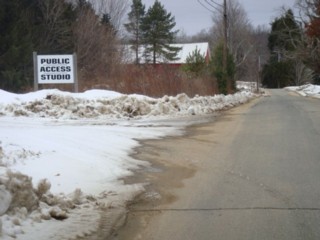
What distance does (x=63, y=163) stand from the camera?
8305 mm

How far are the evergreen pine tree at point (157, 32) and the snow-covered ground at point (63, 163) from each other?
176 ft

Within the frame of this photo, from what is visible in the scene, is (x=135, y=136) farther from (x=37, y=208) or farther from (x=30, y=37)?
(x=30, y=37)

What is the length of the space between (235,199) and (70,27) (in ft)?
123

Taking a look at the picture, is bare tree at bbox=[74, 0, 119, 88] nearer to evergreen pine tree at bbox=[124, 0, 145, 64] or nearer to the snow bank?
the snow bank

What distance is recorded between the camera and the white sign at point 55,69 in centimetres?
2084

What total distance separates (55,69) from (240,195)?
15222mm

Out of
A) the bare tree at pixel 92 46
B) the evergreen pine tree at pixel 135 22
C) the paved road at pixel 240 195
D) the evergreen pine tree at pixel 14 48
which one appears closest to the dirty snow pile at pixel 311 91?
the bare tree at pixel 92 46

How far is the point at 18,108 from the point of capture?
17.4 m

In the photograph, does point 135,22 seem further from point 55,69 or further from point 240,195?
point 240,195

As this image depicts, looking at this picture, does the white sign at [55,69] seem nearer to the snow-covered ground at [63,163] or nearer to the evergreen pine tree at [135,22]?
the snow-covered ground at [63,163]

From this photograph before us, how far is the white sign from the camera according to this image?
20844mm

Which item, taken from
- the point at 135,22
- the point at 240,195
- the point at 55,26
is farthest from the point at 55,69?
the point at 135,22

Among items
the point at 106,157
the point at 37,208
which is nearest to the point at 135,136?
the point at 106,157

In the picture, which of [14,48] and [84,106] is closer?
[84,106]
